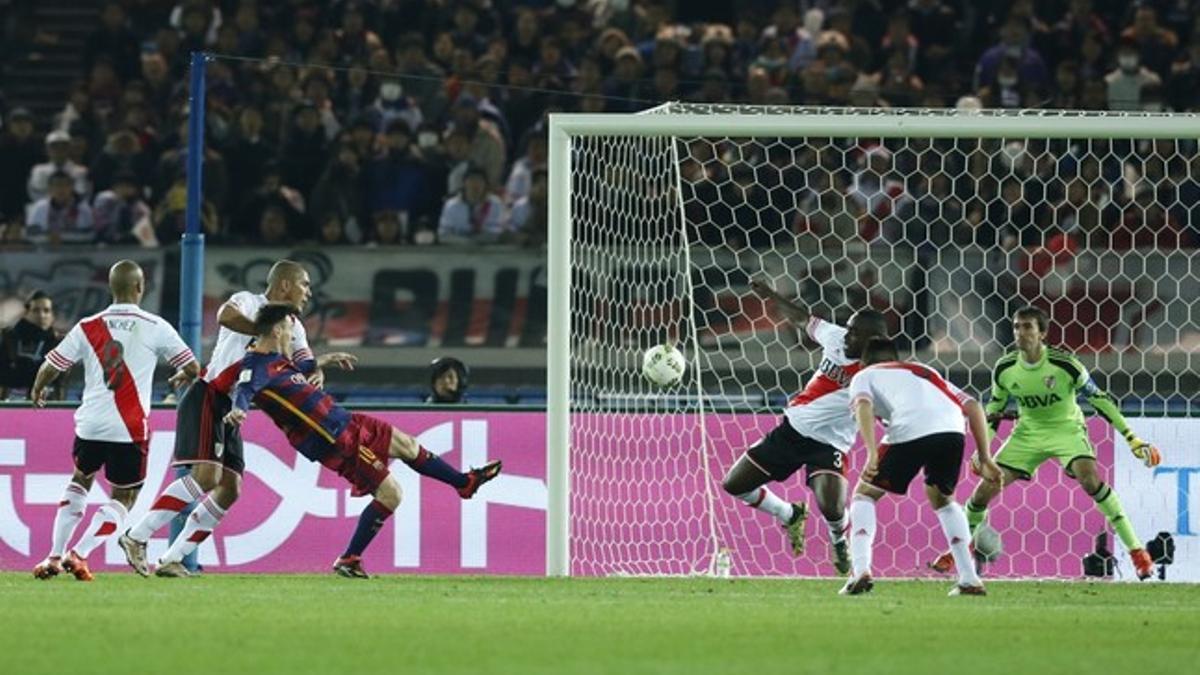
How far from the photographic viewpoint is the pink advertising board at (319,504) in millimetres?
14883

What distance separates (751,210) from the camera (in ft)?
57.3

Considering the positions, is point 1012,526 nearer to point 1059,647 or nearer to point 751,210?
point 751,210

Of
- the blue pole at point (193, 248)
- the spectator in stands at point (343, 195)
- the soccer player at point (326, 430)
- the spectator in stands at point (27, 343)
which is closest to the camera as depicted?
the soccer player at point (326, 430)

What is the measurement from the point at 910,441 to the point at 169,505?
3941 mm

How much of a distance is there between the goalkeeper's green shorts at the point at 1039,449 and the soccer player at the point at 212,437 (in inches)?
154

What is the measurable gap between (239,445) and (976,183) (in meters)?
6.07

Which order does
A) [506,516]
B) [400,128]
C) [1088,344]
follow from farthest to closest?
1. [400,128]
2. [1088,344]
3. [506,516]

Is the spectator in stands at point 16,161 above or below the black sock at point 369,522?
above

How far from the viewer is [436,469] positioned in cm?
1323

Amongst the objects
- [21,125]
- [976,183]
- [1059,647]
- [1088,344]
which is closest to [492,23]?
[21,125]

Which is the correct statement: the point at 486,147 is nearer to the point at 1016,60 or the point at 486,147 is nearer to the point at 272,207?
the point at 272,207

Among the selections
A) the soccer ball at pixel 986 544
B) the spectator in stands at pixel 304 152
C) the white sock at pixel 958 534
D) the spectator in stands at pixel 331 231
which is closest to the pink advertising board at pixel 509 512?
the soccer ball at pixel 986 544

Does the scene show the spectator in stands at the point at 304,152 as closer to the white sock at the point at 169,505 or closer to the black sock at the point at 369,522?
the white sock at the point at 169,505

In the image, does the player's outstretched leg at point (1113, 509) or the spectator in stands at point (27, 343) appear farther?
the spectator in stands at point (27, 343)
